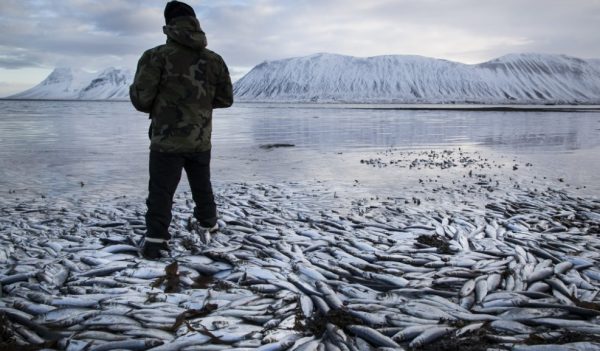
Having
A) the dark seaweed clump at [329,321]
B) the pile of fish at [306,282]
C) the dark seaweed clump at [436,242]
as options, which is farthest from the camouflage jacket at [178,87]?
the dark seaweed clump at [436,242]

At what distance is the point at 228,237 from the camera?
8.05m

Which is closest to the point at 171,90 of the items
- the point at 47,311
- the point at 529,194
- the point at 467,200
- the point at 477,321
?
the point at 47,311

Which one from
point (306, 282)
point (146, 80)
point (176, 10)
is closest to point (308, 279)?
point (306, 282)

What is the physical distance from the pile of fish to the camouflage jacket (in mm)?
1817

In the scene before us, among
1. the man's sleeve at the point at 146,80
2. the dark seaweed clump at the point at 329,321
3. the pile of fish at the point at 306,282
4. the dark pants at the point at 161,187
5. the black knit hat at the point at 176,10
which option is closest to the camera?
the pile of fish at the point at 306,282

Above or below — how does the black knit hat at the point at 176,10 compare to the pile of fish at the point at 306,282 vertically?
above

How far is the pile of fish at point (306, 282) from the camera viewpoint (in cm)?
452

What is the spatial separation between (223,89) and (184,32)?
1142 millimetres

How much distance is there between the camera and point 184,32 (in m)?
6.67

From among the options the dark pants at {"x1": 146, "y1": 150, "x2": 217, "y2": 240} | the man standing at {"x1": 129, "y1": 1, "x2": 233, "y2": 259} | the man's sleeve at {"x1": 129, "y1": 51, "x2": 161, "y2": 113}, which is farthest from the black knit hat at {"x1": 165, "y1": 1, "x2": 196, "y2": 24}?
the dark pants at {"x1": 146, "y1": 150, "x2": 217, "y2": 240}

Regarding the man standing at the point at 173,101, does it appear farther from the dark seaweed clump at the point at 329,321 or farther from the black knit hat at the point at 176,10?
the dark seaweed clump at the point at 329,321

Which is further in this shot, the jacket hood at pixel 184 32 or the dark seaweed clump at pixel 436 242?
the dark seaweed clump at pixel 436 242

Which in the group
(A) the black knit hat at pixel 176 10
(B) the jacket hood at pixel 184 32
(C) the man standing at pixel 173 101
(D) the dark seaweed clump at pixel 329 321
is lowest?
(D) the dark seaweed clump at pixel 329 321

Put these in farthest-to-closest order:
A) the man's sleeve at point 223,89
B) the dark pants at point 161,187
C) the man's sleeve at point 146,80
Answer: the man's sleeve at point 223,89 → the dark pants at point 161,187 → the man's sleeve at point 146,80
